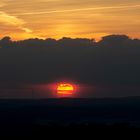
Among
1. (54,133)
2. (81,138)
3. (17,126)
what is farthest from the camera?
(17,126)

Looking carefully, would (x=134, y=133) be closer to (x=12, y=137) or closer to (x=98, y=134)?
(x=98, y=134)

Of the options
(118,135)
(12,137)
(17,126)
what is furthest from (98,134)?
(17,126)

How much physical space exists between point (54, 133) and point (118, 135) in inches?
498

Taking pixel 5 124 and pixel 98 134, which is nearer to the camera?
pixel 98 134

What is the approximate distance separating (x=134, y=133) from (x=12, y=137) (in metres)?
20.2

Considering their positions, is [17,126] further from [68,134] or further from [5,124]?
[68,134]

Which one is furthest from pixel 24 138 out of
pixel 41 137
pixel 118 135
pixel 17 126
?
pixel 17 126

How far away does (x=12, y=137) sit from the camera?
426 feet

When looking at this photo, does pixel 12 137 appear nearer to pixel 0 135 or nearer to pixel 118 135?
pixel 0 135

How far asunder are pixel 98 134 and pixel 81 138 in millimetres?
6222

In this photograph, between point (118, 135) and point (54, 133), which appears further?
point (54, 133)

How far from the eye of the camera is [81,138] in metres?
117

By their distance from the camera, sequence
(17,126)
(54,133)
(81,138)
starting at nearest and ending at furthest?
(81,138)
(54,133)
(17,126)

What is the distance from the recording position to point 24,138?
124375 millimetres
